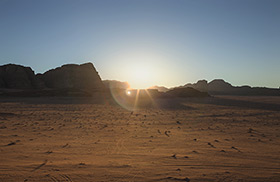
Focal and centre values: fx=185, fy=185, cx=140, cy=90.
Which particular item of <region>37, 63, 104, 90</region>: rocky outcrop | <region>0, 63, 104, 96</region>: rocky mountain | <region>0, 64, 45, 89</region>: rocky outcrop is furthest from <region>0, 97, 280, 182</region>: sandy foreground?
<region>0, 64, 45, 89</region>: rocky outcrop

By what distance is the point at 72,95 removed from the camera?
3597 centimetres

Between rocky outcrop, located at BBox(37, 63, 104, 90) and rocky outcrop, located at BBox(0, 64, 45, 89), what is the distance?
3.63 meters

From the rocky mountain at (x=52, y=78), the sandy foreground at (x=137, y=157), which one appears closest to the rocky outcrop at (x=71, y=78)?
the rocky mountain at (x=52, y=78)

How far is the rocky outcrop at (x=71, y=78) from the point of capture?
5956 cm

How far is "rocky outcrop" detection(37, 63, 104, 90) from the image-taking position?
59562 mm

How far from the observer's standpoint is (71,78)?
60.0 m

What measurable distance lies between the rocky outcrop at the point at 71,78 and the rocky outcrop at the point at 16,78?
363cm

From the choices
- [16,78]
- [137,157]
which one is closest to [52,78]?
[16,78]

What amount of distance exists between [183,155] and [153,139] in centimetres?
199

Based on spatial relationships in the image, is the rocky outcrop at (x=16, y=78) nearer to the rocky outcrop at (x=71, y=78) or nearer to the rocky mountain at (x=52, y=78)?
the rocky mountain at (x=52, y=78)

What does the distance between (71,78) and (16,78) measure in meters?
15.4

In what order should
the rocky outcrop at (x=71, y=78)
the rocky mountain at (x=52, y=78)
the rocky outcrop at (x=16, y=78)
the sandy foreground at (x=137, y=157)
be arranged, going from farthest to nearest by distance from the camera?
1. the rocky outcrop at (x=71, y=78)
2. the rocky mountain at (x=52, y=78)
3. the rocky outcrop at (x=16, y=78)
4. the sandy foreground at (x=137, y=157)

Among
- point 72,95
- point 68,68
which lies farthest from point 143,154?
point 68,68

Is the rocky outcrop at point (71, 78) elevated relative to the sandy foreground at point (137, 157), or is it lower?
elevated
